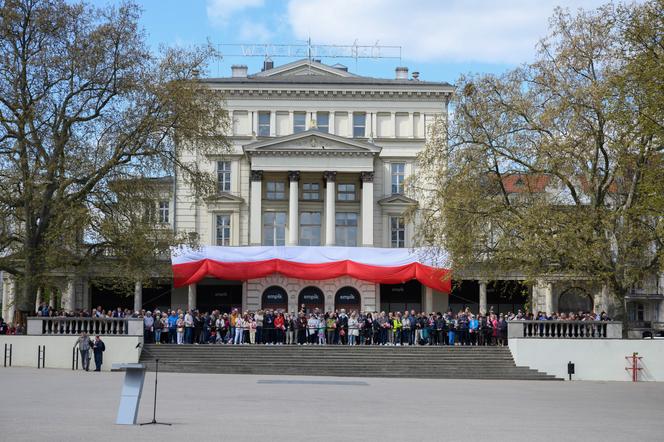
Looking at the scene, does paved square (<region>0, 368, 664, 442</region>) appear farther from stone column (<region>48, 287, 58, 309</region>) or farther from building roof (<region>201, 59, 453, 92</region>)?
building roof (<region>201, 59, 453, 92</region>)

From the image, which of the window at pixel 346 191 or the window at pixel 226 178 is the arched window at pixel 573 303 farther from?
the window at pixel 226 178

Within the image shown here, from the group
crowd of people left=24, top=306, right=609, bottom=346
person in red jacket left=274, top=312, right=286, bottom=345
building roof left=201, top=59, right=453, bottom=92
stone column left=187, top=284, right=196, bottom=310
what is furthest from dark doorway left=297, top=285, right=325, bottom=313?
person in red jacket left=274, top=312, right=286, bottom=345

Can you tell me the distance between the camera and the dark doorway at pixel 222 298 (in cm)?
6600

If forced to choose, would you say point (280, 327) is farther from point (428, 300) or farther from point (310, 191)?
point (310, 191)

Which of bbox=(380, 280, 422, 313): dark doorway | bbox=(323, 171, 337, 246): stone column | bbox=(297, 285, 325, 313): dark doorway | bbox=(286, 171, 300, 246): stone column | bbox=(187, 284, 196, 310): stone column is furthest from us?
bbox=(380, 280, 422, 313): dark doorway

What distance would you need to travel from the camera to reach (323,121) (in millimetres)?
70312

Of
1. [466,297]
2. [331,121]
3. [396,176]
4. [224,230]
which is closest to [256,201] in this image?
[224,230]

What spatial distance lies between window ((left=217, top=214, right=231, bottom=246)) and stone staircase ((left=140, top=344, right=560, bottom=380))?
26.4m

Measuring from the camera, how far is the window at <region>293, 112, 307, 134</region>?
70.2m

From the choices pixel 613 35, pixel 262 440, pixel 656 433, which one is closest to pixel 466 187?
pixel 613 35

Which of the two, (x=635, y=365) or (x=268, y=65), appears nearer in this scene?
(x=635, y=365)

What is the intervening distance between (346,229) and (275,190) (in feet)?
18.4

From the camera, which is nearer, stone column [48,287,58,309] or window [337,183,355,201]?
stone column [48,287,58,309]

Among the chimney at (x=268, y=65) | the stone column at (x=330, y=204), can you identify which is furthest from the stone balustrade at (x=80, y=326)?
the chimney at (x=268, y=65)
